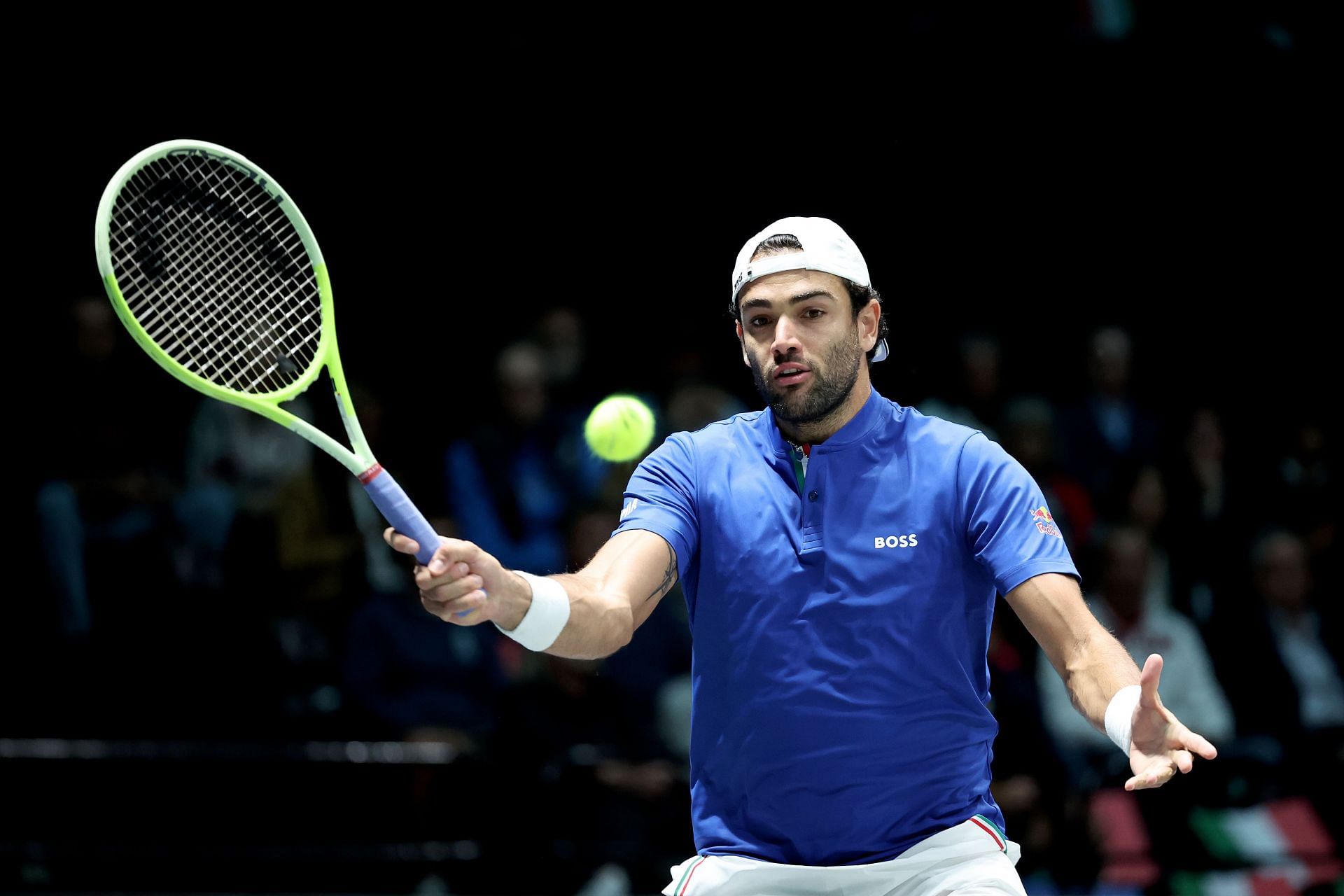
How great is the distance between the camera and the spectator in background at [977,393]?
342 inches

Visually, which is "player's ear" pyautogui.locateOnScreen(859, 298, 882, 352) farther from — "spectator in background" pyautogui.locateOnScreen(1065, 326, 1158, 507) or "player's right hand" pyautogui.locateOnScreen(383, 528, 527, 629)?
"spectator in background" pyautogui.locateOnScreen(1065, 326, 1158, 507)

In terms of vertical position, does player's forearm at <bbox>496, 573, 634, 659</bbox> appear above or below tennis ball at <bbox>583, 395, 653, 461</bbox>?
below

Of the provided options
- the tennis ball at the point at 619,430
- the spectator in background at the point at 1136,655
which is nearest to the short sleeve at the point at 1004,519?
the tennis ball at the point at 619,430

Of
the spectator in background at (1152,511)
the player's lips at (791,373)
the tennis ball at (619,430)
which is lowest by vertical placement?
the player's lips at (791,373)

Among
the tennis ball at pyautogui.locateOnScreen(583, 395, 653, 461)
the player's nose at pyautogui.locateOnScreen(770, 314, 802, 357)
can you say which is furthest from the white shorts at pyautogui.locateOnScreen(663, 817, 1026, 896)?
the tennis ball at pyautogui.locateOnScreen(583, 395, 653, 461)

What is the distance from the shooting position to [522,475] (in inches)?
312

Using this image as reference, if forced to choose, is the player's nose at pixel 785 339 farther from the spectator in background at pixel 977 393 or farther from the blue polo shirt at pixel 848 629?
the spectator in background at pixel 977 393

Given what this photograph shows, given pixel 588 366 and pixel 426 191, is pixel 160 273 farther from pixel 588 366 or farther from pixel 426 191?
pixel 426 191

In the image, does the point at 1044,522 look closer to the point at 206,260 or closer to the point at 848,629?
the point at 848,629

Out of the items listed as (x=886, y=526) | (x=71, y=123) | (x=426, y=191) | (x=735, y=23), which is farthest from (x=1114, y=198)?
(x=886, y=526)

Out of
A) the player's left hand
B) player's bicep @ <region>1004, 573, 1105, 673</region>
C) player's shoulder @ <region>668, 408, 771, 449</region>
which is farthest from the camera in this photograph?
player's shoulder @ <region>668, 408, 771, 449</region>

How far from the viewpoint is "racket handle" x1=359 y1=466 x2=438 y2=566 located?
3.12 metres

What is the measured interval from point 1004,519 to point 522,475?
4.62 meters

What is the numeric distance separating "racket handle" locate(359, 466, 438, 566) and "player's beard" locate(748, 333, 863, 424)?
3.13 feet
